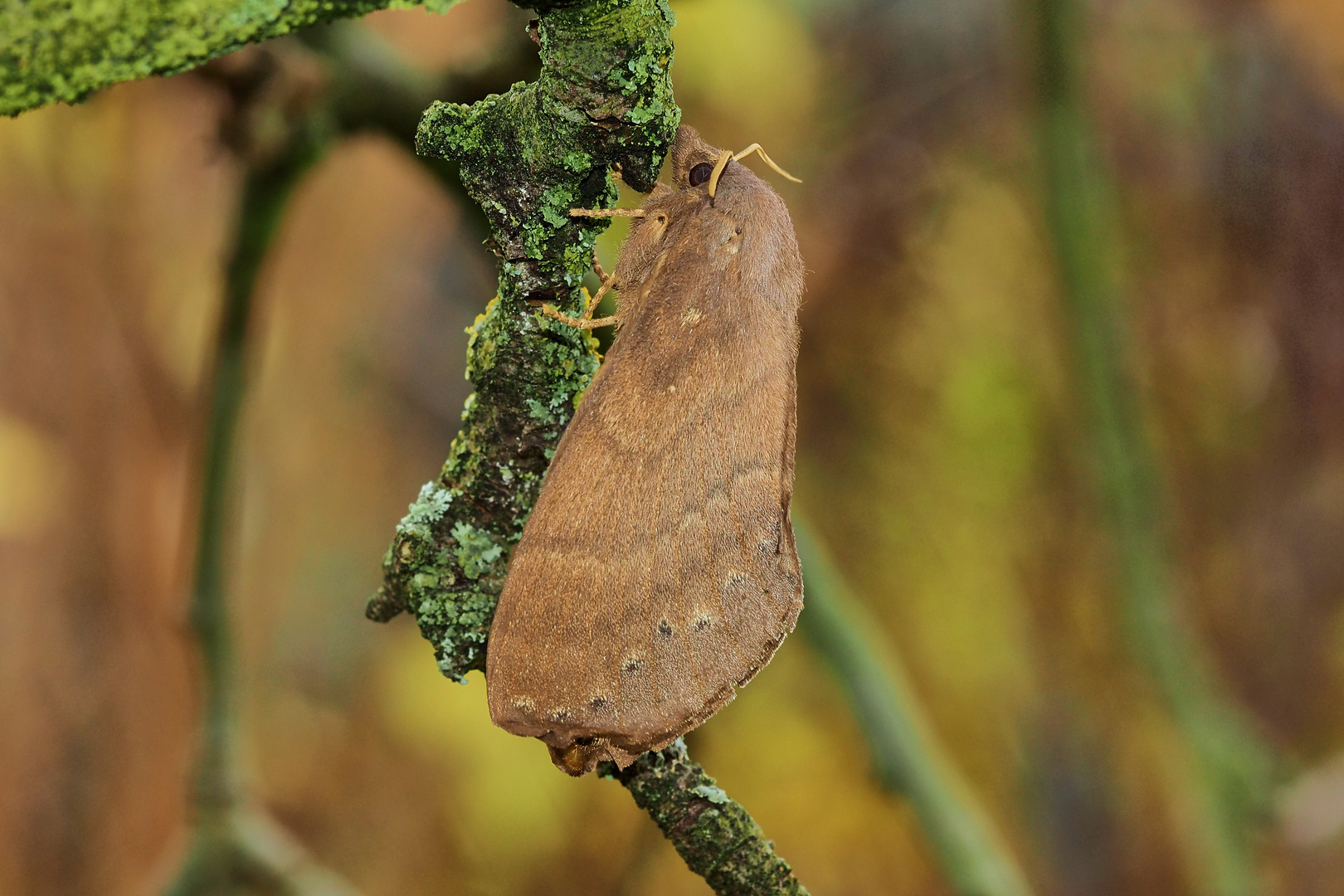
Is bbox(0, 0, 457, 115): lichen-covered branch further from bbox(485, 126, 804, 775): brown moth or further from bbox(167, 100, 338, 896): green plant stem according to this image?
bbox(167, 100, 338, 896): green plant stem

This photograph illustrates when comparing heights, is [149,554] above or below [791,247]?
below

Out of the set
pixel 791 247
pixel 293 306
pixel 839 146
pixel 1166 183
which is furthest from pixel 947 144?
pixel 791 247

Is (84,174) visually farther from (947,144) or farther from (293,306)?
(947,144)

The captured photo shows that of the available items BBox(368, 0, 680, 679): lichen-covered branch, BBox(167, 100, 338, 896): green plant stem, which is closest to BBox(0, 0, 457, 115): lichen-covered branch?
BBox(368, 0, 680, 679): lichen-covered branch

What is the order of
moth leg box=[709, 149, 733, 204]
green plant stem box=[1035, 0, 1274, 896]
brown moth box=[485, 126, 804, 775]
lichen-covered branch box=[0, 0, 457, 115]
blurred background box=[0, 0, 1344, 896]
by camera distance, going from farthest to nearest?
blurred background box=[0, 0, 1344, 896] < green plant stem box=[1035, 0, 1274, 896] < moth leg box=[709, 149, 733, 204] < brown moth box=[485, 126, 804, 775] < lichen-covered branch box=[0, 0, 457, 115]

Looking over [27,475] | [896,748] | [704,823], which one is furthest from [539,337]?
[27,475]

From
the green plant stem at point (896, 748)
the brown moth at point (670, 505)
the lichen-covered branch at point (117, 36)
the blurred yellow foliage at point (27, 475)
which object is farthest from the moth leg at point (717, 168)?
the blurred yellow foliage at point (27, 475)

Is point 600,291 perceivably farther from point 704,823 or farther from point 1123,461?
point 1123,461
